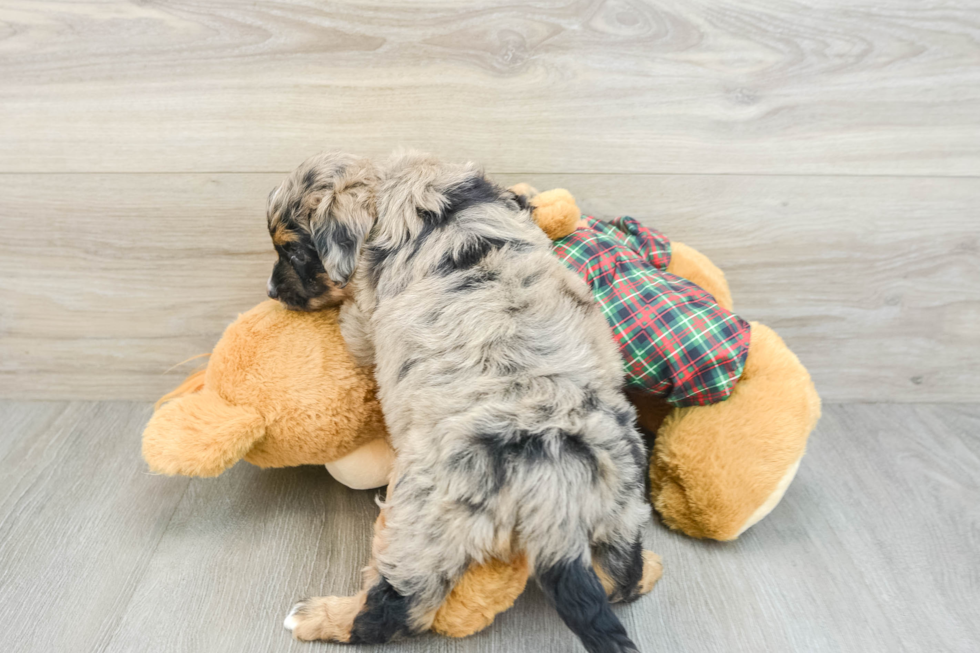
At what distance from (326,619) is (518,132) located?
1.36m

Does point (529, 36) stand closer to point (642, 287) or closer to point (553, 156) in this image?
point (553, 156)

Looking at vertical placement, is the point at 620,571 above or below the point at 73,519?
above

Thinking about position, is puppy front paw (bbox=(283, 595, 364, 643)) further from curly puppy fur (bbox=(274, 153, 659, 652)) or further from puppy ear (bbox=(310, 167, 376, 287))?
puppy ear (bbox=(310, 167, 376, 287))

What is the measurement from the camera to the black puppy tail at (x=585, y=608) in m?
1.11

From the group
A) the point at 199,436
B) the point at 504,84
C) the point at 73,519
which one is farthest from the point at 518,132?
the point at 73,519

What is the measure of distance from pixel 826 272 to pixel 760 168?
1.43 feet

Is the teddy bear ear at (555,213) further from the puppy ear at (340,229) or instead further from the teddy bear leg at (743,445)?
the teddy bear leg at (743,445)

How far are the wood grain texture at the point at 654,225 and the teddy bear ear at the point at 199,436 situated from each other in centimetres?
59

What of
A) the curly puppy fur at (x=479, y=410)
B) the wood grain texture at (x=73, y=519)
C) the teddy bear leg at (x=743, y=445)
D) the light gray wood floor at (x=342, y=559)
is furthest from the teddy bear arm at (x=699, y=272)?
the wood grain texture at (x=73, y=519)

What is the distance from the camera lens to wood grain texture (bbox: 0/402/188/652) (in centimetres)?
141

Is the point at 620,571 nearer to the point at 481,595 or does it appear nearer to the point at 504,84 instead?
the point at 481,595

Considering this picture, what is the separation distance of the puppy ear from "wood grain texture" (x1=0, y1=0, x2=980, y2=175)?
0.47 m

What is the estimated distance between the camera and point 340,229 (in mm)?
1368

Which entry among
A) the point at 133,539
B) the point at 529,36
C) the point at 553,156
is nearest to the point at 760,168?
the point at 553,156
